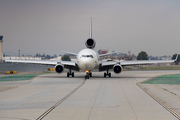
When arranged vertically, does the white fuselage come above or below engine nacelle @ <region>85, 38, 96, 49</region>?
below

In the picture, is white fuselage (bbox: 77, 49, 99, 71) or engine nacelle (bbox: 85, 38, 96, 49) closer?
white fuselage (bbox: 77, 49, 99, 71)

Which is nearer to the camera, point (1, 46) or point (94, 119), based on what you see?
point (94, 119)

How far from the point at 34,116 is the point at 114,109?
436cm

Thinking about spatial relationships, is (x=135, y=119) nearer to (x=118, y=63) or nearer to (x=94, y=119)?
(x=94, y=119)

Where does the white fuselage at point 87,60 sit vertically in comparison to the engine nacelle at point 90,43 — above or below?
below

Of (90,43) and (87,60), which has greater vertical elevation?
(90,43)

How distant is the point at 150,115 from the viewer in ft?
41.3

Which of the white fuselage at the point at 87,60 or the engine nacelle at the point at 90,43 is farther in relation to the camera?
the engine nacelle at the point at 90,43

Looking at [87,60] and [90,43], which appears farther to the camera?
[90,43]

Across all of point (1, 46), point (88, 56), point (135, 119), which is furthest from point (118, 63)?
point (1, 46)

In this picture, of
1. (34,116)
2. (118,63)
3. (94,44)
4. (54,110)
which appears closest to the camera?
(34,116)

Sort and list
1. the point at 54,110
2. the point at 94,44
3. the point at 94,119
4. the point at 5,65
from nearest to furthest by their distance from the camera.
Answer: the point at 94,119, the point at 54,110, the point at 94,44, the point at 5,65

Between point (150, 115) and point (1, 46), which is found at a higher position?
point (1, 46)

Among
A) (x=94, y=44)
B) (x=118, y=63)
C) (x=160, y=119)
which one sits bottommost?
(x=160, y=119)
